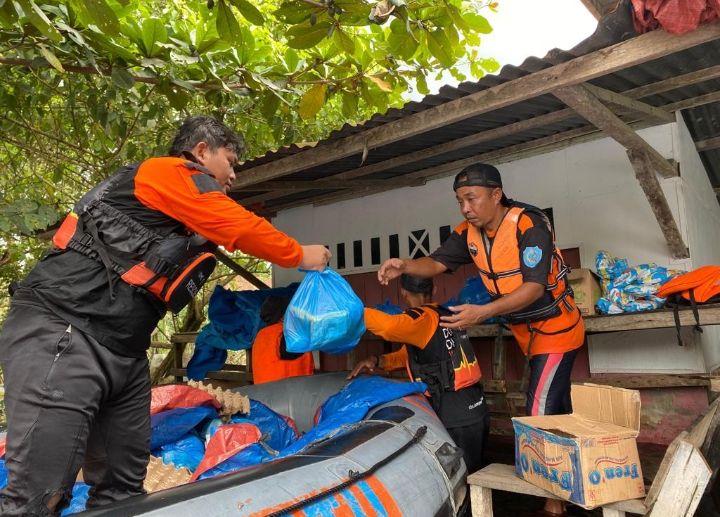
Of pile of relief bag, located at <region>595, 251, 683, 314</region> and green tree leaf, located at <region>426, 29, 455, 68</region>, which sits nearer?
green tree leaf, located at <region>426, 29, 455, 68</region>

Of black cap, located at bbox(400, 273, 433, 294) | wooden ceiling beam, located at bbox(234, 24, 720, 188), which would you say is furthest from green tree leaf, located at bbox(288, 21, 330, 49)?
black cap, located at bbox(400, 273, 433, 294)

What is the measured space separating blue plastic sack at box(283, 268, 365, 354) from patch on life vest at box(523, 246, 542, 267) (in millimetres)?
989

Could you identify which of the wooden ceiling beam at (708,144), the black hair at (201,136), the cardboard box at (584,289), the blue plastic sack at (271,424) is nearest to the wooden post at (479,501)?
the blue plastic sack at (271,424)

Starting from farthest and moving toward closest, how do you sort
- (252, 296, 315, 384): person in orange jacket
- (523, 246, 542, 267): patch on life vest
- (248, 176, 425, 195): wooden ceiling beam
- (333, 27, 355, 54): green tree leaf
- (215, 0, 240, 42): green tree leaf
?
(248, 176, 425, 195): wooden ceiling beam
(252, 296, 315, 384): person in orange jacket
(523, 246, 542, 267): patch on life vest
(333, 27, 355, 54): green tree leaf
(215, 0, 240, 42): green tree leaf

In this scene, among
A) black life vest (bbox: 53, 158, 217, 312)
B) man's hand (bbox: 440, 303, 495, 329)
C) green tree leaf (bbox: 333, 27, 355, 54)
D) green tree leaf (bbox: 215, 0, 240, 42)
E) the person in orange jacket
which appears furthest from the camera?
the person in orange jacket

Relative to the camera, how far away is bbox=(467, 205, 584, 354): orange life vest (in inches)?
122

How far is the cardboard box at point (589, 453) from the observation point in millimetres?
2068

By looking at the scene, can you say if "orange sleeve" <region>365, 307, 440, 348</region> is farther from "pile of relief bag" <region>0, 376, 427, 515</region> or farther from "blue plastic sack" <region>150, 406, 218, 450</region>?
"blue plastic sack" <region>150, 406, 218, 450</region>

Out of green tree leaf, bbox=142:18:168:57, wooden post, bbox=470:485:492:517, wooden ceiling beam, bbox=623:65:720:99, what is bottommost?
wooden post, bbox=470:485:492:517

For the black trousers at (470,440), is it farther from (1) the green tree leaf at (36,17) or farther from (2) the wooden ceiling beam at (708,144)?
(2) the wooden ceiling beam at (708,144)

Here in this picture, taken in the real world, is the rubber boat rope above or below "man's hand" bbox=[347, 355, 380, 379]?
below

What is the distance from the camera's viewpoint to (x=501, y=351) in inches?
167

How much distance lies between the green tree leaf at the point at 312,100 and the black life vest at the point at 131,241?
176cm

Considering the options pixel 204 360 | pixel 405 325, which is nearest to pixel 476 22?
pixel 405 325
